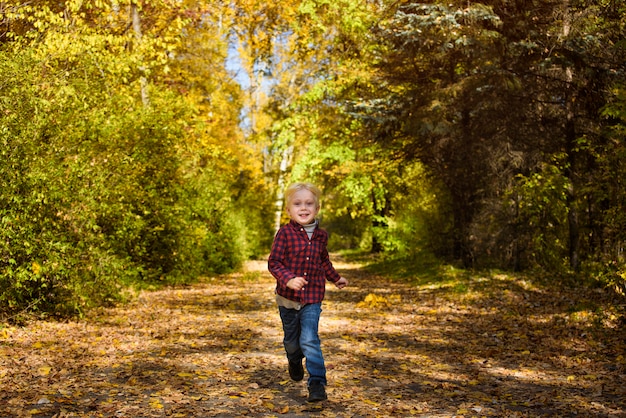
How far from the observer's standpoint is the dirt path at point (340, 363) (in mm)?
5672

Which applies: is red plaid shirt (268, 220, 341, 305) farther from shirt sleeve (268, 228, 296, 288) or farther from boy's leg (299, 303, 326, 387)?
boy's leg (299, 303, 326, 387)

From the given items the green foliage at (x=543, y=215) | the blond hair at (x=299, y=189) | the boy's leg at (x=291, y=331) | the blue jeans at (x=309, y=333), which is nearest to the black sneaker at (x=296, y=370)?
the boy's leg at (x=291, y=331)

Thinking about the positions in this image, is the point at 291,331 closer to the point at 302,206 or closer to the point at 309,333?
the point at 309,333

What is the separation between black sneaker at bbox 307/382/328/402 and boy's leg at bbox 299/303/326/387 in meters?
0.02

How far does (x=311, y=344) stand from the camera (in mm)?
5699

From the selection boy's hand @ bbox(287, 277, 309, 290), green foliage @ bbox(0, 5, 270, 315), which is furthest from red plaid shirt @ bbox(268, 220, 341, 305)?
green foliage @ bbox(0, 5, 270, 315)

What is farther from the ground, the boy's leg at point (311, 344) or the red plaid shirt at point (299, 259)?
the red plaid shirt at point (299, 259)

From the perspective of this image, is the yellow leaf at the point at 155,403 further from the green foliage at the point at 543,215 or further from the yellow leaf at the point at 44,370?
the green foliage at the point at 543,215

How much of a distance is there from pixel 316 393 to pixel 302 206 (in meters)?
1.57

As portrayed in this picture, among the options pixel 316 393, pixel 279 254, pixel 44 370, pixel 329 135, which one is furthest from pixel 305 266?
pixel 329 135

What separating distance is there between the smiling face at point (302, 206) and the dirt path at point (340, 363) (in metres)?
1.57

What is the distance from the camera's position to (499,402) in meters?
6.01

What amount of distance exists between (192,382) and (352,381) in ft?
5.16

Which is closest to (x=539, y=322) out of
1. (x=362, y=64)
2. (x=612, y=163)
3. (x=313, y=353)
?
(x=612, y=163)
